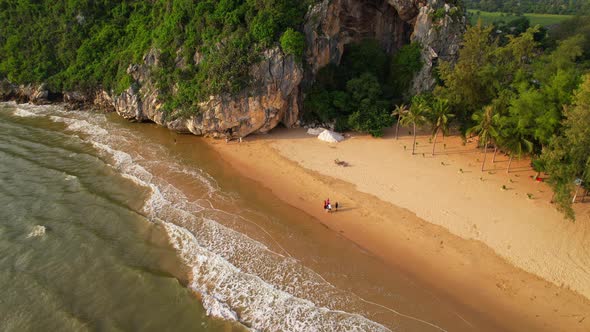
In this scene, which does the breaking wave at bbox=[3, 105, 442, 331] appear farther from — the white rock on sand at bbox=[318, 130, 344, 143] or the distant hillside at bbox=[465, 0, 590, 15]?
the distant hillside at bbox=[465, 0, 590, 15]

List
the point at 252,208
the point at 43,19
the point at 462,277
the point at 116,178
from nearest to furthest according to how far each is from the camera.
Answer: the point at 462,277, the point at 252,208, the point at 116,178, the point at 43,19

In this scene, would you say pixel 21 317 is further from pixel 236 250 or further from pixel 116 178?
pixel 116 178

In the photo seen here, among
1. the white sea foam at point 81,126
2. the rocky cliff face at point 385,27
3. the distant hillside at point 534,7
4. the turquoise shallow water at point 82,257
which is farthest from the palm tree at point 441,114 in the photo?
the distant hillside at point 534,7

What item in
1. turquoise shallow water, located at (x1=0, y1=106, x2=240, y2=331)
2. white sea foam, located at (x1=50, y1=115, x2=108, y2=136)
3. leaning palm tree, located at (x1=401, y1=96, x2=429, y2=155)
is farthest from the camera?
white sea foam, located at (x1=50, y1=115, x2=108, y2=136)

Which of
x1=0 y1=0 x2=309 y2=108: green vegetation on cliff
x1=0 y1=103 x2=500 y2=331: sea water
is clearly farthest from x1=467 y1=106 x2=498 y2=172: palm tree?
x1=0 y1=0 x2=309 y2=108: green vegetation on cliff

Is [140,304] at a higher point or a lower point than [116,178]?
lower

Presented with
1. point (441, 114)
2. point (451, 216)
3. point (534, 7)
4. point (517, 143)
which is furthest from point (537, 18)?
point (451, 216)

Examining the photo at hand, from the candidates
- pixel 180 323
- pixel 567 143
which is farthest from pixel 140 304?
pixel 567 143
